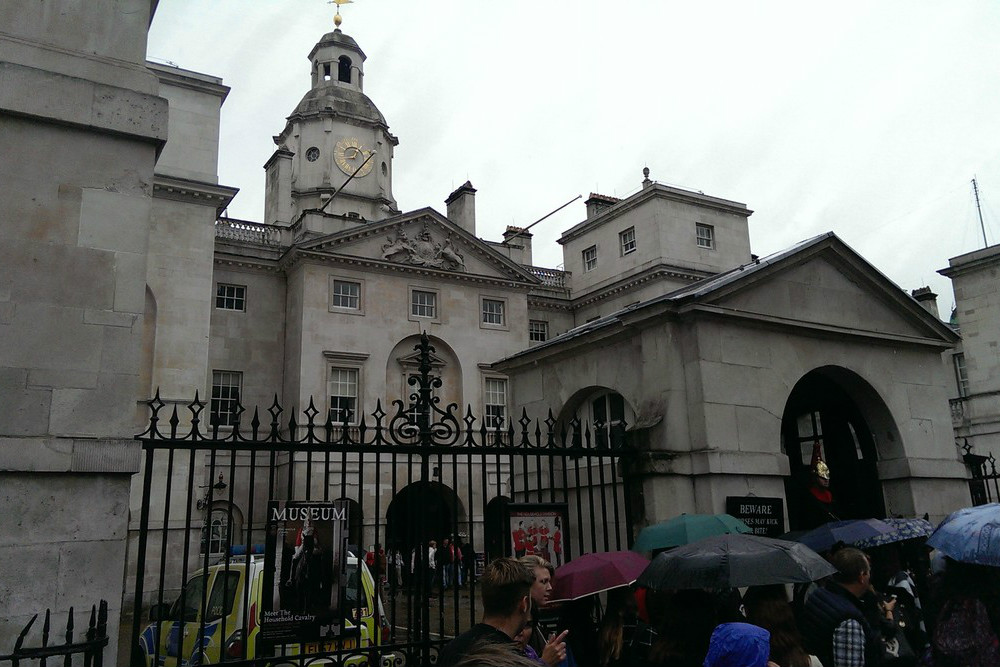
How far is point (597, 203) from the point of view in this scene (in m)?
45.1

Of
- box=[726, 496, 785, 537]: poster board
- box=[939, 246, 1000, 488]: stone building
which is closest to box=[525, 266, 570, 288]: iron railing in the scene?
box=[939, 246, 1000, 488]: stone building

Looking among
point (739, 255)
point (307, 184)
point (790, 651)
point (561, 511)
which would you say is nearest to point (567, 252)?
point (739, 255)

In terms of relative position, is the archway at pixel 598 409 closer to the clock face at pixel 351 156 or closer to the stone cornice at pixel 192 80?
the stone cornice at pixel 192 80

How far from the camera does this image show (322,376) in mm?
32594

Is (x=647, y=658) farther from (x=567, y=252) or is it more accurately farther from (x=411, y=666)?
(x=567, y=252)

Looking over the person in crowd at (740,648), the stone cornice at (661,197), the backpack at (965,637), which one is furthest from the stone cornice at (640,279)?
the person in crowd at (740,648)

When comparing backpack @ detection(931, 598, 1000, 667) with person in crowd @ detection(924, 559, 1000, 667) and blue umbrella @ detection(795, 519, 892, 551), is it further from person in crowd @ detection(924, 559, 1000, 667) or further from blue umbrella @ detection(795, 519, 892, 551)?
blue umbrella @ detection(795, 519, 892, 551)

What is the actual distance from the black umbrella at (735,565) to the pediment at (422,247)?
29004mm

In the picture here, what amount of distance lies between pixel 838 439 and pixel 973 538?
20.6 feet

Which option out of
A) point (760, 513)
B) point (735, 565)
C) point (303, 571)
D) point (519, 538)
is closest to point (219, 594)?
point (303, 571)

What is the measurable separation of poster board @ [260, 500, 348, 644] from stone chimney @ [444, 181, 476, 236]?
3612 cm

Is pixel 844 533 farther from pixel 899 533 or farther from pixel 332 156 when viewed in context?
pixel 332 156

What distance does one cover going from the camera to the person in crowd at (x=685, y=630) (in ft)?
17.1

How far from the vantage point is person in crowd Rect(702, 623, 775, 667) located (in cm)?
411
